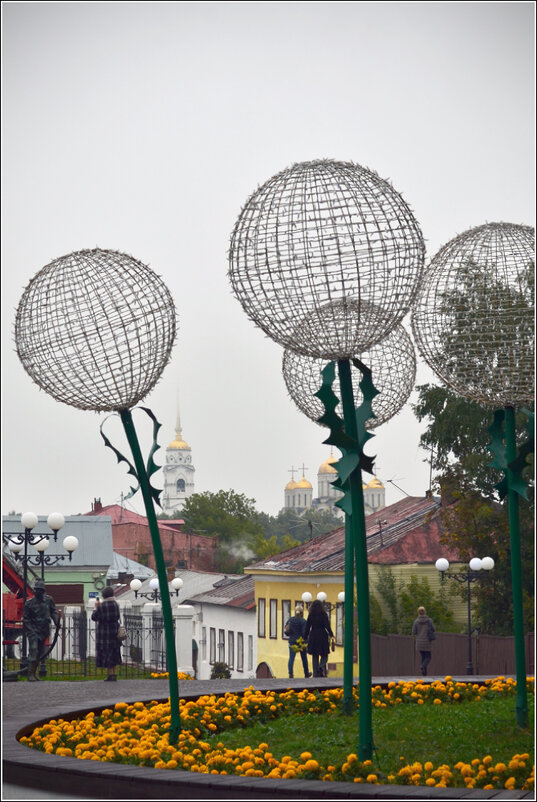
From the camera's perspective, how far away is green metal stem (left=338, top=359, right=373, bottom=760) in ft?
20.3

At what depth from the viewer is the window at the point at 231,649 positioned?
41.7m

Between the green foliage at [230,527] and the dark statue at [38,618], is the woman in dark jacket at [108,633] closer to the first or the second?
the dark statue at [38,618]

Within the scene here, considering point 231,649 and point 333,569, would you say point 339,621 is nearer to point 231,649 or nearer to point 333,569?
point 333,569

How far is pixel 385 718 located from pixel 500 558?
15.5m

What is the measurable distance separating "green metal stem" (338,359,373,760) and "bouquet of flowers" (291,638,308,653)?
955cm

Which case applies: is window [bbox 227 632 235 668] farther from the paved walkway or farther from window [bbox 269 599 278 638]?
the paved walkway

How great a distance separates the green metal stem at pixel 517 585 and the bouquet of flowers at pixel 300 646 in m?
8.40

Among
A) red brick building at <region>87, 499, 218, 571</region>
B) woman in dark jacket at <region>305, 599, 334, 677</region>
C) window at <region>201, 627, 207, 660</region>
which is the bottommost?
window at <region>201, 627, 207, 660</region>

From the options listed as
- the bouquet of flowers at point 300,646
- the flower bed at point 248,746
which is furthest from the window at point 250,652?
the flower bed at point 248,746

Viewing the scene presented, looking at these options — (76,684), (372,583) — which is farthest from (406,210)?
(372,583)

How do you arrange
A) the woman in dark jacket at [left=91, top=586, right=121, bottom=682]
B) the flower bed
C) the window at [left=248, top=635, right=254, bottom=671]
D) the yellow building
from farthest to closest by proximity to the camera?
the window at [left=248, top=635, right=254, bottom=671] → the yellow building → the woman in dark jacket at [left=91, top=586, right=121, bottom=682] → the flower bed

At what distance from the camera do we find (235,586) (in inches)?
1746

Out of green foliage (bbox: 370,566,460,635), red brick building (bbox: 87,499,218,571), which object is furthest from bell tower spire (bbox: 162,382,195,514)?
green foliage (bbox: 370,566,460,635)

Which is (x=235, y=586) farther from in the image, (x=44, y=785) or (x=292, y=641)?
(x=44, y=785)
